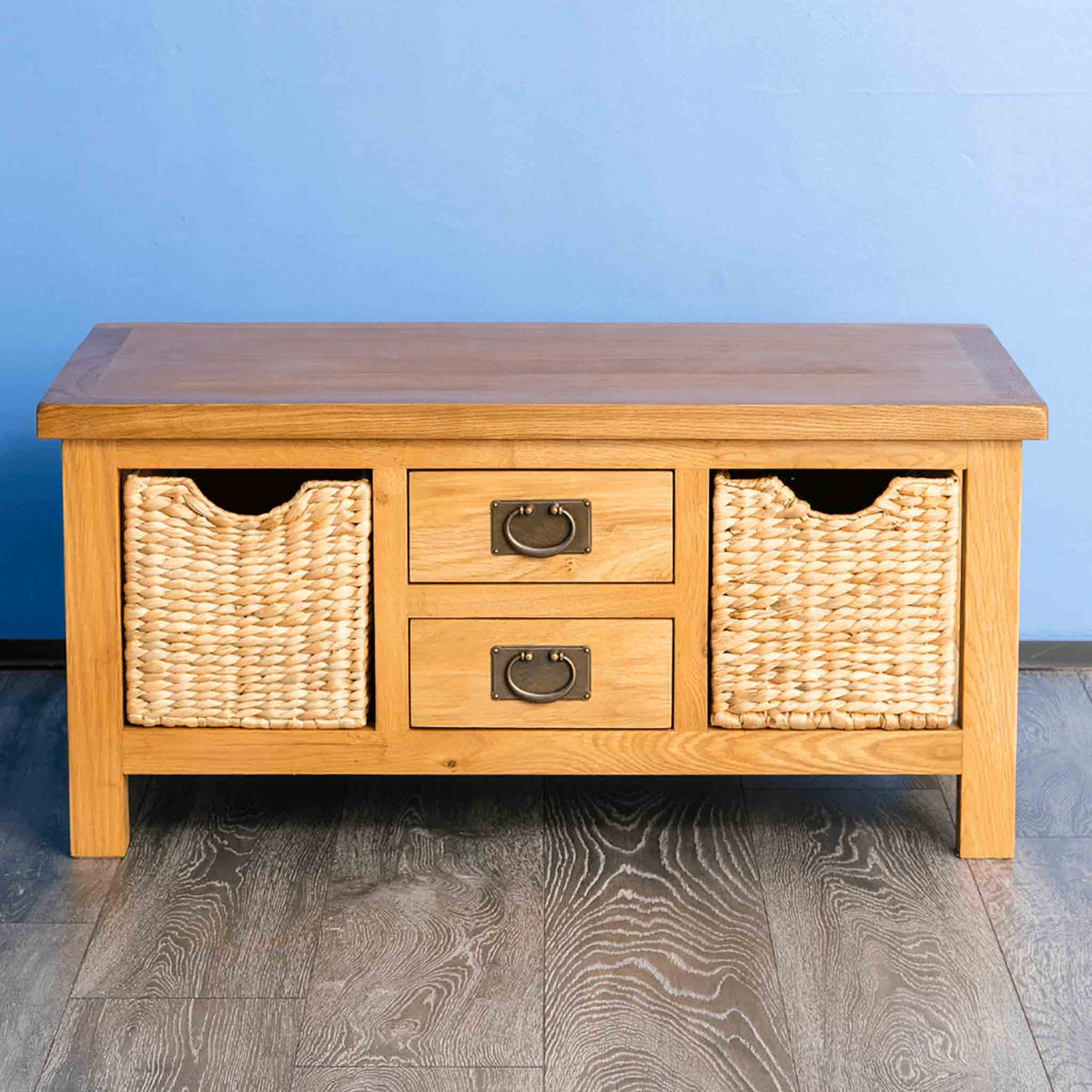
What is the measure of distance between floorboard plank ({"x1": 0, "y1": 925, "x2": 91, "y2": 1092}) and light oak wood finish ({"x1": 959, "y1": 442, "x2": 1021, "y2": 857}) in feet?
3.38

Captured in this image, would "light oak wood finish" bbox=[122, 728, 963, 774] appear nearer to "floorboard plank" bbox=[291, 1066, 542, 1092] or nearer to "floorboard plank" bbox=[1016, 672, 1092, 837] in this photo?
"floorboard plank" bbox=[1016, 672, 1092, 837]

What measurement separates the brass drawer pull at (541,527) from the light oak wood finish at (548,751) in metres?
0.22

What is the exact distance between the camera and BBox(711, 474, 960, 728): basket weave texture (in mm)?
1956

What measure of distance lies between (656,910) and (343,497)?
0.58m

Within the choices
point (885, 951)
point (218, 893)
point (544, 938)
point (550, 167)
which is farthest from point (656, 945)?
point (550, 167)

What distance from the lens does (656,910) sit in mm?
1954

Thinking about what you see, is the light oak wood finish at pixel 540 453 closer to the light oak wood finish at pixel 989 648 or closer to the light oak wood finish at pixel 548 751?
the light oak wood finish at pixel 989 648

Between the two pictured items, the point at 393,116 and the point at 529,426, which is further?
the point at 393,116

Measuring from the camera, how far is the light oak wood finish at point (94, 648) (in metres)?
1.96

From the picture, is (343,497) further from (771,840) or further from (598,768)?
(771,840)

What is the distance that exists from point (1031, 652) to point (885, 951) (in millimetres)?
884

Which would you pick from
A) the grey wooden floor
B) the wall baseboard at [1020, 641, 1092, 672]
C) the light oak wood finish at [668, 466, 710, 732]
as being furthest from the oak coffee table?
the wall baseboard at [1020, 641, 1092, 672]

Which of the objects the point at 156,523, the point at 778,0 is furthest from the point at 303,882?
the point at 778,0

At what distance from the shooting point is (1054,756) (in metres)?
2.34
